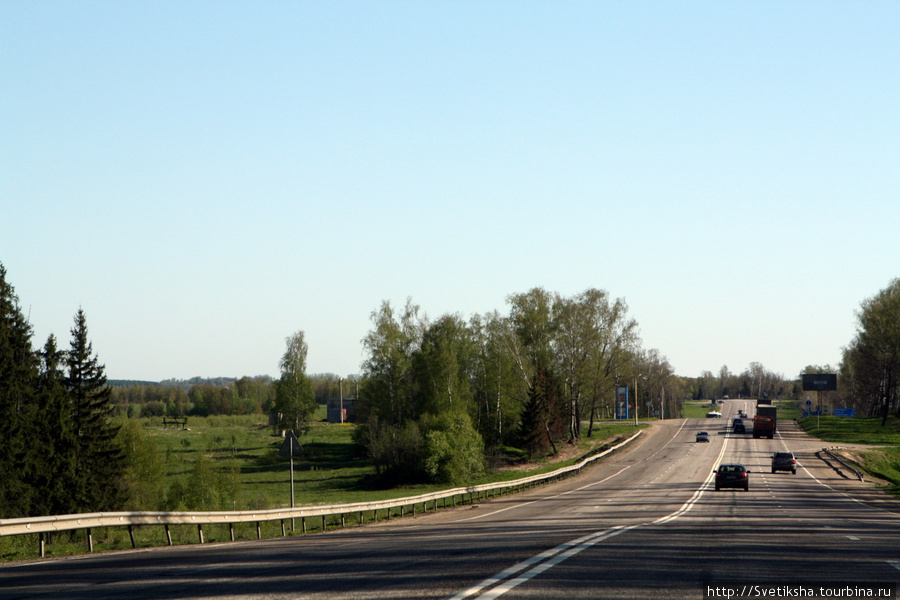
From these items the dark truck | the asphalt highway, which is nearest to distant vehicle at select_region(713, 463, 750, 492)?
the asphalt highway

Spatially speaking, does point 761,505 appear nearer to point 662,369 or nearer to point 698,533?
point 698,533

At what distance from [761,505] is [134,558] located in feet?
83.5

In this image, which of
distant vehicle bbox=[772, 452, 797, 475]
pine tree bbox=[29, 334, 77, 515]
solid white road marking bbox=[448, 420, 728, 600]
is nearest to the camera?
solid white road marking bbox=[448, 420, 728, 600]

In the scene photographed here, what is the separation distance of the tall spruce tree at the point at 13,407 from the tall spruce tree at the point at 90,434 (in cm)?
420

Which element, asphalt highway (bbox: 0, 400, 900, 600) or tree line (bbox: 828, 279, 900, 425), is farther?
tree line (bbox: 828, 279, 900, 425)

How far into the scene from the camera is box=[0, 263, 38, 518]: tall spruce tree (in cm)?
4247

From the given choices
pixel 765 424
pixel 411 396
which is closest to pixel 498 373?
pixel 411 396

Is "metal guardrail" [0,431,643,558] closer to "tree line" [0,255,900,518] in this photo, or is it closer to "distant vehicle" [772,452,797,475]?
"tree line" [0,255,900,518]

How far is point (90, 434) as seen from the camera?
53.5 m

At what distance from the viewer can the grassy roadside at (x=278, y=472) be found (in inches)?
1008

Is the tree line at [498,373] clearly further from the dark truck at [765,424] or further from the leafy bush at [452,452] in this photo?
the dark truck at [765,424]

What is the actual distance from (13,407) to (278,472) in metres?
43.1

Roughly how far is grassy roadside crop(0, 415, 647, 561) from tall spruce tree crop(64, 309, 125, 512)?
7.17m

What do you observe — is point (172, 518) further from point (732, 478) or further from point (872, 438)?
point (872, 438)
